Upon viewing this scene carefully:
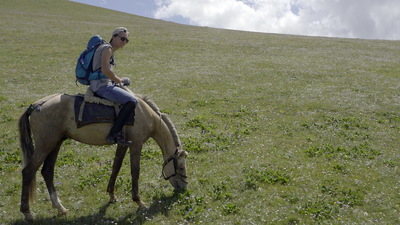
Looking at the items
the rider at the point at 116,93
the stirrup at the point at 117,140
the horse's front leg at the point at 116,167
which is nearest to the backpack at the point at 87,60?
the rider at the point at 116,93

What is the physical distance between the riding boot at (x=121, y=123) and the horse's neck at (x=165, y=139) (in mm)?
1172

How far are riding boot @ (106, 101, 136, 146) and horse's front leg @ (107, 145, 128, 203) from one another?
2.51ft

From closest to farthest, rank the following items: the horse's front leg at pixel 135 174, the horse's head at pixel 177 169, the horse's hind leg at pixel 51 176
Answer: the horse's hind leg at pixel 51 176 → the horse's front leg at pixel 135 174 → the horse's head at pixel 177 169

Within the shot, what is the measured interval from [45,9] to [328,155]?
3546 inches

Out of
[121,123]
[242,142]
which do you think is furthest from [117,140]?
[242,142]

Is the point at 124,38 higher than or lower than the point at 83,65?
higher

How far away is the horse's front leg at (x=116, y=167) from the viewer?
32.5 ft

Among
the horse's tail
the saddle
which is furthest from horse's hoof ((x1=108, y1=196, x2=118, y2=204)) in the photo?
the saddle

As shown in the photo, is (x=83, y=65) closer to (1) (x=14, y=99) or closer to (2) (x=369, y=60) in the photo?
(1) (x=14, y=99)

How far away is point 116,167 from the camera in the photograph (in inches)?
396

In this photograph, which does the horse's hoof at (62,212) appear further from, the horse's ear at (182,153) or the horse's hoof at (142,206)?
the horse's ear at (182,153)

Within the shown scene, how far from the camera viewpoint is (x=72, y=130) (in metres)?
9.14

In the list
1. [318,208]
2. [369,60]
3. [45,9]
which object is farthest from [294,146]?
[45,9]

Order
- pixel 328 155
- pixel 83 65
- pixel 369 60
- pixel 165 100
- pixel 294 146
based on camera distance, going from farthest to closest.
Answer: pixel 369 60
pixel 165 100
pixel 294 146
pixel 328 155
pixel 83 65
